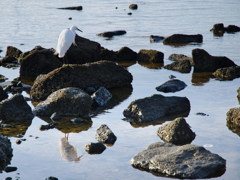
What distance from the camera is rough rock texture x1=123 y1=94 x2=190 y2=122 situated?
7825mm

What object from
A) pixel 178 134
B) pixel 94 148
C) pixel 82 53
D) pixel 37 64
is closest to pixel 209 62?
pixel 82 53

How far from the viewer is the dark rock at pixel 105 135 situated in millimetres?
6695

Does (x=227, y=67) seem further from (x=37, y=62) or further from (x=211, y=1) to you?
(x=211, y=1)

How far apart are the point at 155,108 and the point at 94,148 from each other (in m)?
2.07

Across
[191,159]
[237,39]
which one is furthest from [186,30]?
[191,159]

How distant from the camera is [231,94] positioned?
955cm

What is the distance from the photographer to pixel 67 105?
8039 millimetres

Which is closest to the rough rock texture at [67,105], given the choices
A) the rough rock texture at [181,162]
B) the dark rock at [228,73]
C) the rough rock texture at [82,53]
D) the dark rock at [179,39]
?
the rough rock texture at [181,162]

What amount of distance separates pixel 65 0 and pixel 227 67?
36749mm

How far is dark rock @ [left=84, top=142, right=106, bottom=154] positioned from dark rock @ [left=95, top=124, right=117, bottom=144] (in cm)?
30

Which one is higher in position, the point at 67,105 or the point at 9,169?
the point at 67,105

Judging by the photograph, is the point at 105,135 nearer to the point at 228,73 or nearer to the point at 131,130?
the point at 131,130

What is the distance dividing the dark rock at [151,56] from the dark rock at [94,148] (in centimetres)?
758

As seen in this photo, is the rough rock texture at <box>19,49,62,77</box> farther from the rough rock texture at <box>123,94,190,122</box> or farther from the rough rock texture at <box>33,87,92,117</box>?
the rough rock texture at <box>123,94,190,122</box>
